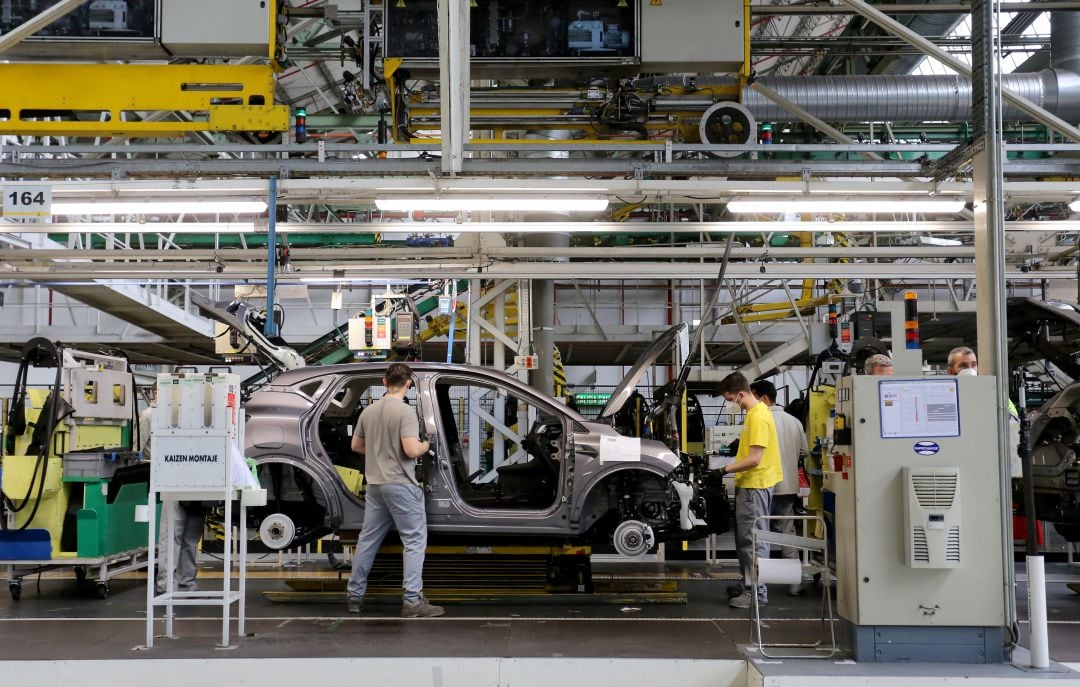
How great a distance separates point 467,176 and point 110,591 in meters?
4.53

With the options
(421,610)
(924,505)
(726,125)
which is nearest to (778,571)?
(924,505)

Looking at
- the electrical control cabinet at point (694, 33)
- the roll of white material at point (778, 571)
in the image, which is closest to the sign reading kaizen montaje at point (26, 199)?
the electrical control cabinet at point (694, 33)

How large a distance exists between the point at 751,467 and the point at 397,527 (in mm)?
2538

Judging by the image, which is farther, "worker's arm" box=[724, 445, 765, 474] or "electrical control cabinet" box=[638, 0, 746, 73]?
"electrical control cabinet" box=[638, 0, 746, 73]

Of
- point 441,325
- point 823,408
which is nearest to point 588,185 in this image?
point 823,408

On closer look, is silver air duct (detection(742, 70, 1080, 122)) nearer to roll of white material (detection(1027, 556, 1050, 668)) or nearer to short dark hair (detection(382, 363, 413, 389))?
short dark hair (detection(382, 363, 413, 389))

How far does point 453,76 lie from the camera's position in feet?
20.0

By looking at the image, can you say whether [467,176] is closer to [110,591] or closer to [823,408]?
[823,408]

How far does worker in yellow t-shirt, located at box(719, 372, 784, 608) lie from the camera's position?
6.85m

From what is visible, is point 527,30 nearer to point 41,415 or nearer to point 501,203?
point 501,203

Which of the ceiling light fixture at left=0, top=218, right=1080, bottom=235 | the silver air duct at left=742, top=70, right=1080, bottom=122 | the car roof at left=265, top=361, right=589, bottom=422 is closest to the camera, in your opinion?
the car roof at left=265, top=361, right=589, bottom=422

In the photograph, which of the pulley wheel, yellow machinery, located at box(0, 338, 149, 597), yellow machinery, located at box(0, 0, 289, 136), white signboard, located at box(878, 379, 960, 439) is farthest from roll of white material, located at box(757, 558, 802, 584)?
yellow machinery, located at box(0, 338, 149, 597)

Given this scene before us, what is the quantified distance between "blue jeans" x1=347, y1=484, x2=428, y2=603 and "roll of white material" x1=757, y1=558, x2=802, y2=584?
2329mm

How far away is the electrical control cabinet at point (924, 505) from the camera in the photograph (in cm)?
512
